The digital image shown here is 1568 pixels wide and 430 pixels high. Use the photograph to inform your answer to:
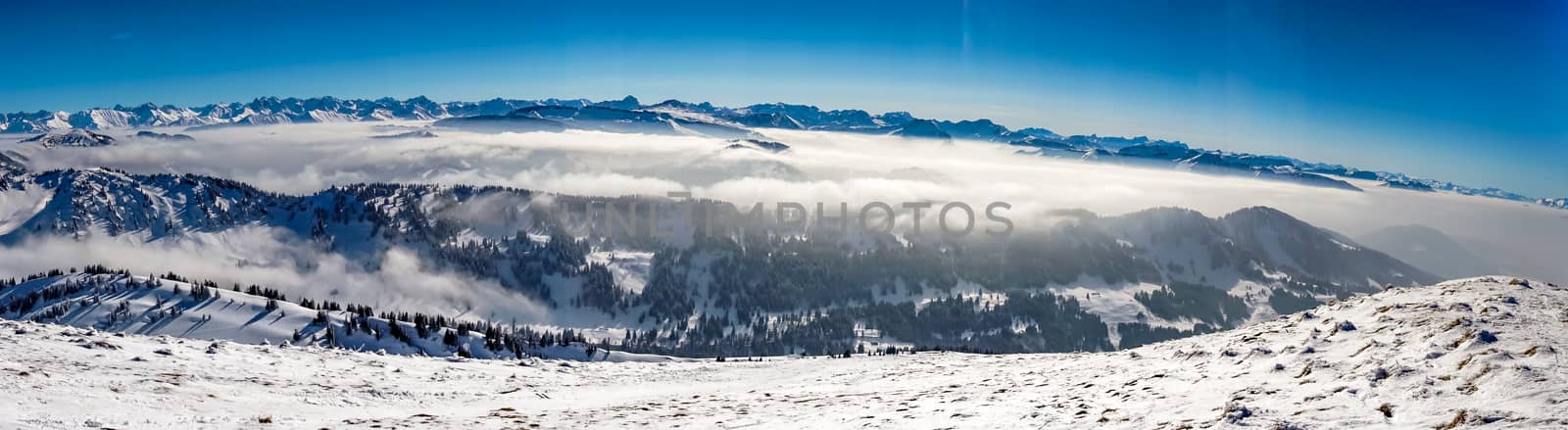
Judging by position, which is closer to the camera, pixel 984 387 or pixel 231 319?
pixel 984 387

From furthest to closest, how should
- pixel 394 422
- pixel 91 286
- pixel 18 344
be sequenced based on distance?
pixel 91 286 → pixel 18 344 → pixel 394 422

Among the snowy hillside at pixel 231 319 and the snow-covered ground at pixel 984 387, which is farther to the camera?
the snowy hillside at pixel 231 319

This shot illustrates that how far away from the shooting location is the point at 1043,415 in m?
15.1

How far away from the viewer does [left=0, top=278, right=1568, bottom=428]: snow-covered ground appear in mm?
11523

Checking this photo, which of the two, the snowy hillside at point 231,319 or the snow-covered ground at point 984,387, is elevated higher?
the snow-covered ground at point 984,387

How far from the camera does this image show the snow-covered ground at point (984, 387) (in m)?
11.5

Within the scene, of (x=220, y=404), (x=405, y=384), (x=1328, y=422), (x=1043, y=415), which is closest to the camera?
(x=1328, y=422)

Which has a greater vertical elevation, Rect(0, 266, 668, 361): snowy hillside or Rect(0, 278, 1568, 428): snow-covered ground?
Rect(0, 278, 1568, 428): snow-covered ground

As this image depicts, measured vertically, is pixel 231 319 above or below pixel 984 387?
below

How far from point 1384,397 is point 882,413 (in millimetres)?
10983

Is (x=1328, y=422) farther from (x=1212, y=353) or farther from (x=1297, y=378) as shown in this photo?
(x=1212, y=353)

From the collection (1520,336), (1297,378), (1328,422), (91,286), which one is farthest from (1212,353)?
(91,286)

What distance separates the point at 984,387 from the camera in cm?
2131

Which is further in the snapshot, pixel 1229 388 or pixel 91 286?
pixel 91 286
